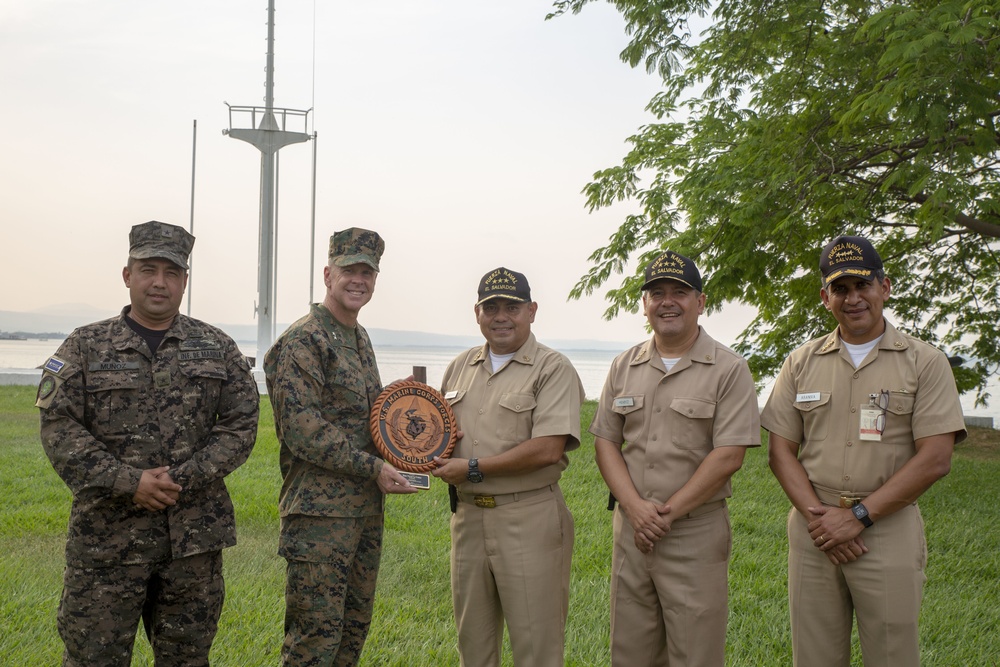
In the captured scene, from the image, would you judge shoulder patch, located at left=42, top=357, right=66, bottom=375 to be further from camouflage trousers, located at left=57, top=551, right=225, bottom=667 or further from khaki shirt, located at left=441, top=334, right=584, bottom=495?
khaki shirt, located at left=441, top=334, right=584, bottom=495

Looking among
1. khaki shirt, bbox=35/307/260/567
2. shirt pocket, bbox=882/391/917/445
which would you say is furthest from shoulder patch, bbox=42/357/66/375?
shirt pocket, bbox=882/391/917/445

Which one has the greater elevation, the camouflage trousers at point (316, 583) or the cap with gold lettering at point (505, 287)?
the cap with gold lettering at point (505, 287)

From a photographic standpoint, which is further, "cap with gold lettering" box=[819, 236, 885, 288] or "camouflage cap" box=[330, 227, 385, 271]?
"camouflage cap" box=[330, 227, 385, 271]

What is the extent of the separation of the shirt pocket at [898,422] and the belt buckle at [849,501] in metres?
0.27

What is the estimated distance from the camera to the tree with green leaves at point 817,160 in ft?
23.6

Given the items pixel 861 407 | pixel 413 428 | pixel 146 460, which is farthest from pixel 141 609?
pixel 861 407

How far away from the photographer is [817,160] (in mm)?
9555

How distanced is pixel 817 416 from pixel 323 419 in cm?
217

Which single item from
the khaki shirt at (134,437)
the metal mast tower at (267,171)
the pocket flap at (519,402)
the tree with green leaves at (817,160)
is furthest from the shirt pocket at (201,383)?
the metal mast tower at (267,171)

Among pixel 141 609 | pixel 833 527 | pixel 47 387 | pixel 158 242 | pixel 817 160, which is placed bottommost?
pixel 141 609

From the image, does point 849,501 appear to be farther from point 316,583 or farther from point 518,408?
point 316,583

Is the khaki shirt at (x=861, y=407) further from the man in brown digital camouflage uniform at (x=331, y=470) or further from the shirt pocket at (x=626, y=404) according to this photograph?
the man in brown digital camouflage uniform at (x=331, y=470)

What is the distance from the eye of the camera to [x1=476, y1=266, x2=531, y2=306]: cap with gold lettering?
3852mm

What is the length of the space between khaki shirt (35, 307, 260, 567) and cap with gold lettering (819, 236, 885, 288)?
8.62 ft
